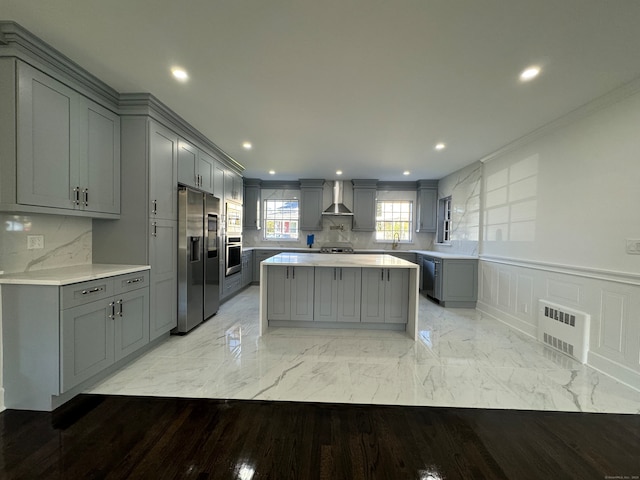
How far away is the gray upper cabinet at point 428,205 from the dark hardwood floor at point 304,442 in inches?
185

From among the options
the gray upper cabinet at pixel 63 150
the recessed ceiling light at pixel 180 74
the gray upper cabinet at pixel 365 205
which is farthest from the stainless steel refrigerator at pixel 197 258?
the gray upper cabinet at pixel 365 205

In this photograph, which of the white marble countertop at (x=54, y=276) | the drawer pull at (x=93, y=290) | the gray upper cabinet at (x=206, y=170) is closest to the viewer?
the white marble countertop at (x=54, y=276)

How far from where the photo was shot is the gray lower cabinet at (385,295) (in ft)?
11.6

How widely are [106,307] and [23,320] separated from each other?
46 centimetres

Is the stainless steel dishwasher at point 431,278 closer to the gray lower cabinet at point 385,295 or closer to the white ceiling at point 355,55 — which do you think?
the gray lower cabinet at point 385,295

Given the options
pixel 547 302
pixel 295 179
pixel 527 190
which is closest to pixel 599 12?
pixel 527 190

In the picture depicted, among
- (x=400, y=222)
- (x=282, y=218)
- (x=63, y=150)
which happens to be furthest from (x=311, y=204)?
(x=63, y=150)

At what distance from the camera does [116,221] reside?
276 cm

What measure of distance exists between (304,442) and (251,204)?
5.62 metres

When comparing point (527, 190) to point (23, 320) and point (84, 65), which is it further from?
point (23, 320)

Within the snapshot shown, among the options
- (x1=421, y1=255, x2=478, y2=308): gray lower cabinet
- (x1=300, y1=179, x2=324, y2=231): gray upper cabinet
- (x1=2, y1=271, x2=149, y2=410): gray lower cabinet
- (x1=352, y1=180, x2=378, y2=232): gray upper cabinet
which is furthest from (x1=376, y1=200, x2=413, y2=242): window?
(x1=2, y1=271, x2=149, y2=410): gray lower cabinet

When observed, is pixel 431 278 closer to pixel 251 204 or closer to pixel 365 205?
pixel 365 205

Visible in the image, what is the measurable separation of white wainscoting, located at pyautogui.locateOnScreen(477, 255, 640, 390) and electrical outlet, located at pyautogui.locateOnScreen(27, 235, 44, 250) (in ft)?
16.4

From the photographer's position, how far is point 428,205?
633cm
